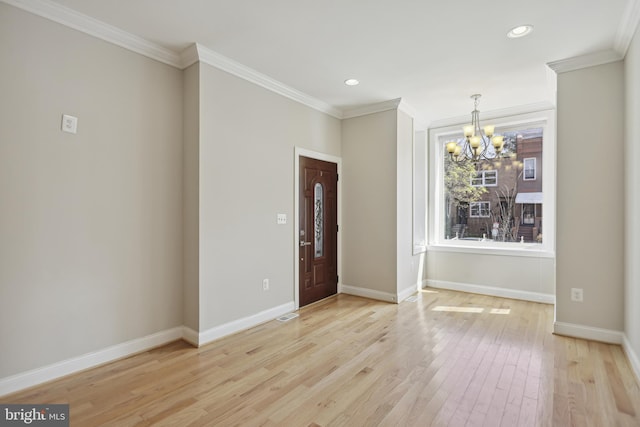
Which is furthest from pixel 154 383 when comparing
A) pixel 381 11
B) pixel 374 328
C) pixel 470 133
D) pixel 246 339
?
pixel 470 133

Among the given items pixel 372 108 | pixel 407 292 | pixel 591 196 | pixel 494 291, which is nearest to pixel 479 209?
pixel 494 291

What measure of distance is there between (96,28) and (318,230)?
10.6ft

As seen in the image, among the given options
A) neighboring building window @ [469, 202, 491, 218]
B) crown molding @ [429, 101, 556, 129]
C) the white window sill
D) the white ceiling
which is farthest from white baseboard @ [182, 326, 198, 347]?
crown molding @ [429, 101, 556, 129]

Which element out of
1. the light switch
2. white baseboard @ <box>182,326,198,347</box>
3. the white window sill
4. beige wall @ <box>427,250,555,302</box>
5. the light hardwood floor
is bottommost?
the light hardwood floor

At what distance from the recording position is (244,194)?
3.54 m

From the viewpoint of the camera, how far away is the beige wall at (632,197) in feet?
8.42

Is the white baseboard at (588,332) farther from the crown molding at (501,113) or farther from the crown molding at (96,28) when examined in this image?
the crown molding at (96,28)

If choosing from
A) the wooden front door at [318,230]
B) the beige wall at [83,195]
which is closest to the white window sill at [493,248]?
the wooden front door at [318,230]

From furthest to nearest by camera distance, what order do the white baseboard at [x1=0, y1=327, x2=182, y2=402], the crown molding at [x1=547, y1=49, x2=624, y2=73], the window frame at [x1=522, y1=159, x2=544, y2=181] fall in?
the window frame at [x1=522, y1=159, x2=544, y2=181]
the crown molding at [x1=547, y1=49, x2=624, y2=73]
the white baseboard at [x1=0, y1=327, x2=182, y2=402]

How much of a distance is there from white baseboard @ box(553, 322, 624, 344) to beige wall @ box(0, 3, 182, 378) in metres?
3.91

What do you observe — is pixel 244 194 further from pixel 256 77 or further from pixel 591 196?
pixel 591 196

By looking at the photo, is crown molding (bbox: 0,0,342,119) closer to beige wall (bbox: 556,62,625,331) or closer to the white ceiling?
the white ceiling

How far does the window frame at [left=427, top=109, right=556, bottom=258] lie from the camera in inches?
179

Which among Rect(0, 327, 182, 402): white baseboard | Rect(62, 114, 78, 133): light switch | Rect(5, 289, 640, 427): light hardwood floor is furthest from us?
Rect(62, 114, 78, 133): light switch
